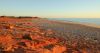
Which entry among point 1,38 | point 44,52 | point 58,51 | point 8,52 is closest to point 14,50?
point 8,52

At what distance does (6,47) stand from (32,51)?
1.20 m

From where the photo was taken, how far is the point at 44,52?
7355 mm

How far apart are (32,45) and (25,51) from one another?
1.61 metres

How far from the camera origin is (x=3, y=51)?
7.53 meters

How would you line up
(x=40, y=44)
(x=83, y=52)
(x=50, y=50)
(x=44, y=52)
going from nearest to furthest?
(x=44, y=52) → (x=50, y=50) → (x=83, y=52) → (x=40, y=44)

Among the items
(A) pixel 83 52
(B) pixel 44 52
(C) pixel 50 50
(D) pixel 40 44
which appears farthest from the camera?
(D) pixel 40 44

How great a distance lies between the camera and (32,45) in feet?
29.5

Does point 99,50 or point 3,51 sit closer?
point 3,51

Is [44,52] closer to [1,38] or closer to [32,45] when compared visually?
[32,45]

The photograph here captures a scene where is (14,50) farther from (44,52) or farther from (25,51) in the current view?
(44,52)

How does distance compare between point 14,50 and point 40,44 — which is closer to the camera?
point 14,50

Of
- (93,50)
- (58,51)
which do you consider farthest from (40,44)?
(93,50)

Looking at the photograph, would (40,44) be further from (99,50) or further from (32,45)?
(99,50)

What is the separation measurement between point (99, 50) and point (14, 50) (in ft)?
13.6
